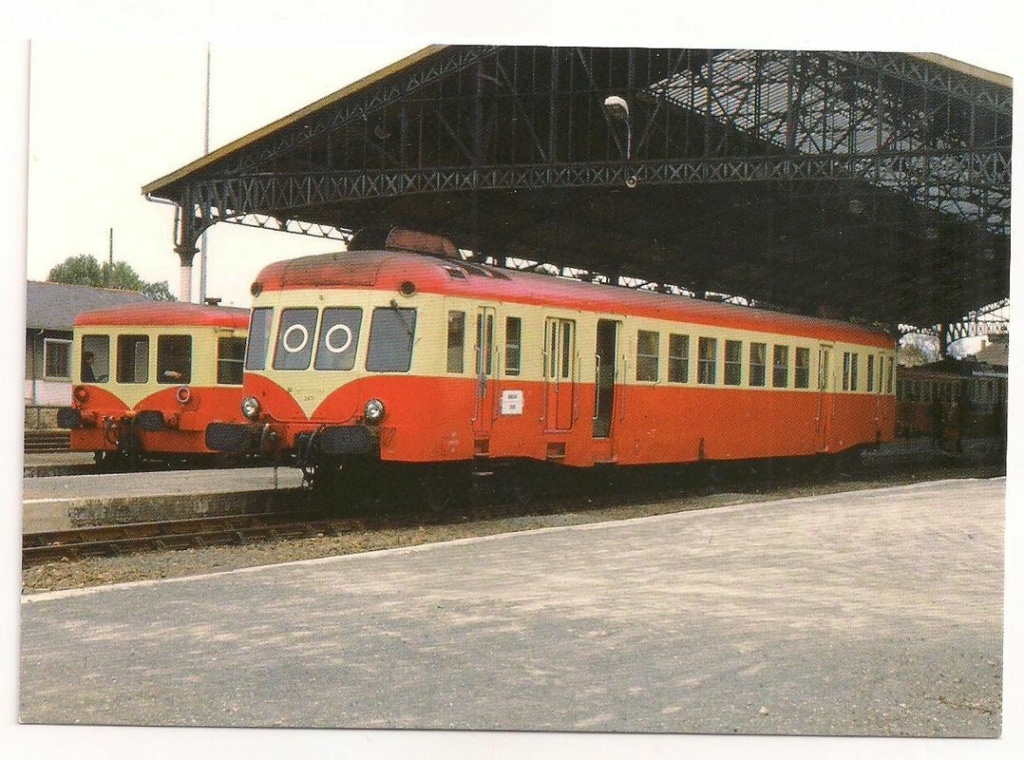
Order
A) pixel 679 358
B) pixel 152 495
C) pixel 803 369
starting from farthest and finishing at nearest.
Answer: pixel 803 369 → pixel 679 358 → pixel 152 495

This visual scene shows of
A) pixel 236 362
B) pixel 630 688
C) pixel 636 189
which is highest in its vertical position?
pixel 636 189

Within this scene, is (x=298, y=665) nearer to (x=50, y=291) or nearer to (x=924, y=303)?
(x=50, y=291)

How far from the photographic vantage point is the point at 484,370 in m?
9.68

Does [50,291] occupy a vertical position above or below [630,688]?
above

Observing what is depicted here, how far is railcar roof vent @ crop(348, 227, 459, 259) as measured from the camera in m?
9.41

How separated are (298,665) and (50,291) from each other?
3095mm

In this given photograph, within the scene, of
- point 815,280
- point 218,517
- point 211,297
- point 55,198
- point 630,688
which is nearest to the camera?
point 630,688

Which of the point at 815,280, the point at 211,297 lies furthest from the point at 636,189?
the point at 211,297

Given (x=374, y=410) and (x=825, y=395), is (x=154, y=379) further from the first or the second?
(x=825, y=395)

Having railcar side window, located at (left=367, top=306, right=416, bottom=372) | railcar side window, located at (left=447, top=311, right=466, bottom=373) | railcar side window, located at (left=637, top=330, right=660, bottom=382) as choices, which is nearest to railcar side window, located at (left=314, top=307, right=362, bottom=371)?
railcar side window, located at (left=367, top=306, right=416, bottom=372)

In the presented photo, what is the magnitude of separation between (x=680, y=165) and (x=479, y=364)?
228 cm

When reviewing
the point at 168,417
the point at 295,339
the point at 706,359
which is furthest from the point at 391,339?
the point at 706,359

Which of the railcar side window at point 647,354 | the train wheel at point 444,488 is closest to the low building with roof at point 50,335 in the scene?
the train wheel at point 444,488

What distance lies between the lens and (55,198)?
25.6ft
